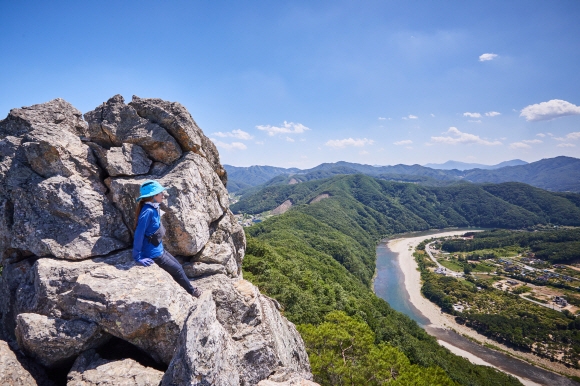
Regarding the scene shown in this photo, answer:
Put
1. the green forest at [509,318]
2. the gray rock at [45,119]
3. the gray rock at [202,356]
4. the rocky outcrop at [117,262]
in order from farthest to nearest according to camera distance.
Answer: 1. the green forest at [509,318]
2. the gray rock at [45,119]
3. the rocky outcrop at [117,262]
4. the gray rock at [202,356]

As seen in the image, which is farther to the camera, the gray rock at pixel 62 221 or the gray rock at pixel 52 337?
the gray rock at pixel 62 221

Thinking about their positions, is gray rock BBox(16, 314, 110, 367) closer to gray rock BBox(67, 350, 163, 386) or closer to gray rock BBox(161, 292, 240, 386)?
gray rock BBox(67, 350, 163, 386)

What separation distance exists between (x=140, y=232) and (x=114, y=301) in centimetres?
202

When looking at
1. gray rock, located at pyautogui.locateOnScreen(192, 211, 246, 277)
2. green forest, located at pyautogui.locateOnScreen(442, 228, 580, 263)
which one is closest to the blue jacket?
gray rock, located at pyautogui.locateOnScreen(192, 211, 246, 277)

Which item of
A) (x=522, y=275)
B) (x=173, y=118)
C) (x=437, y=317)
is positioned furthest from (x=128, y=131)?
(x=522, y=275)

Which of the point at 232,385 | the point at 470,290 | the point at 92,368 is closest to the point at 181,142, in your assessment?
the point at 92,368

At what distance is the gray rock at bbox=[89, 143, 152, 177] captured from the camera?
1030 cm

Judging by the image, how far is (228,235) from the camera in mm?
12859

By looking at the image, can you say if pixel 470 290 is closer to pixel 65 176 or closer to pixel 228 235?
pixel 228 235

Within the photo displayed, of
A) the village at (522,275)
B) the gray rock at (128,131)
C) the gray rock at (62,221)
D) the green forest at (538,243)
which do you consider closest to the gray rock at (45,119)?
the gray rock at (128,131)

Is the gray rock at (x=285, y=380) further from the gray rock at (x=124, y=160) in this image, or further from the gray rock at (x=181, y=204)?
the gray rock at (x=124, y=160)

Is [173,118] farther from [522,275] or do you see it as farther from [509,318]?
[522,275]

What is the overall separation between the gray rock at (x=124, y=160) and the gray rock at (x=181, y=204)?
43cm

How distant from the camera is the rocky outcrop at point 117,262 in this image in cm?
693
